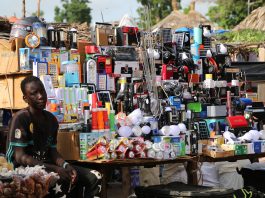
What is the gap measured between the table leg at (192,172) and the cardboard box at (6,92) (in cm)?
230

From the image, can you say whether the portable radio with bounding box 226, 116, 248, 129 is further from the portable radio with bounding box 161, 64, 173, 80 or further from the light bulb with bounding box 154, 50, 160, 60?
the light bulb with bounding box 154, 50, 160, 60

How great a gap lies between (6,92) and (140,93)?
1.66 metres

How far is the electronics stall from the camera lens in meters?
6.90

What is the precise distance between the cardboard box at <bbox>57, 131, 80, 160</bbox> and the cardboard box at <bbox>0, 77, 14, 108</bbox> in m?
1.30

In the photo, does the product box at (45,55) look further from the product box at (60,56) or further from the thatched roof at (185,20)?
the thatched roof at (185,20)

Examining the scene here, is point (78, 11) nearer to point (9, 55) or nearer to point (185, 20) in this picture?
point (185, 20)

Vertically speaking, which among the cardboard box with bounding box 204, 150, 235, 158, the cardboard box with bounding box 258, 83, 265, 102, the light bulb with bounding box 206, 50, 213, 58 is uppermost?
the light bulb with bounding box 206, 50, 213, 58

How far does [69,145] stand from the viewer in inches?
268

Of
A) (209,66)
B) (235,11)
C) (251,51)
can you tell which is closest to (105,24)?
(209,66)

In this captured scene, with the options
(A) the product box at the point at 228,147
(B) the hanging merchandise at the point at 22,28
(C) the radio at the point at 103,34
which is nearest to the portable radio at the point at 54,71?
(B) the hanging merchandise at the point at 22,28

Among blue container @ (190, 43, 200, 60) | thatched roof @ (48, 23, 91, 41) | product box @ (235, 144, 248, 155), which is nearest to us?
product box @ (235, 144, 248, 155)

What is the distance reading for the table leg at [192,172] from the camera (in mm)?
7457

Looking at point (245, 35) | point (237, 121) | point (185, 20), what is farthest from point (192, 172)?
point (185, 20)

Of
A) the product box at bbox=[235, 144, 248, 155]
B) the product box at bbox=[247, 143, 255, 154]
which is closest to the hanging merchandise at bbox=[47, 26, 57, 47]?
the product box at bbox=[235, 144, 248, 155]
